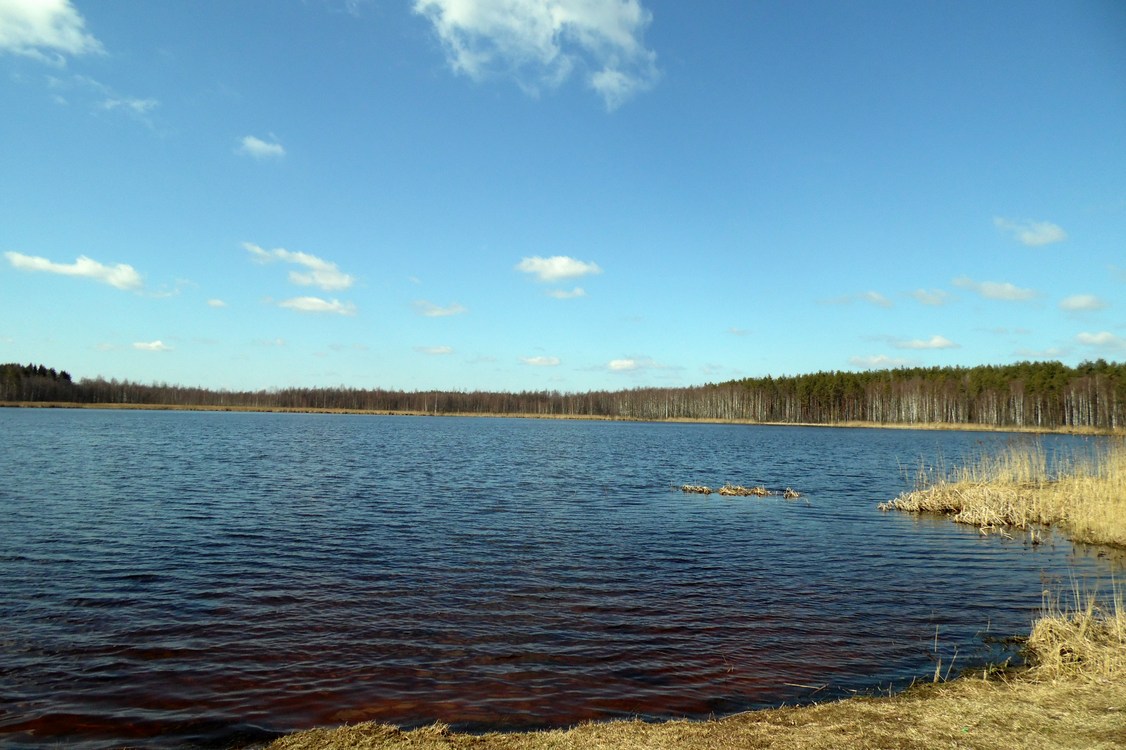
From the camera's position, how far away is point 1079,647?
9477 mm

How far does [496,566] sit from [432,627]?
470 cm

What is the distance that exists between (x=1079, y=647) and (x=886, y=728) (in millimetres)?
4667

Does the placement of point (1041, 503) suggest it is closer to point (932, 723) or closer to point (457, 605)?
point (932, 723)

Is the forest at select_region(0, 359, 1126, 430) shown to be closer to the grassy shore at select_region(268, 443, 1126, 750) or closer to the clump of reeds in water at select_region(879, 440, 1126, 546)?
the clump of reeds in water at select_region(879, 440, 1126, 546)

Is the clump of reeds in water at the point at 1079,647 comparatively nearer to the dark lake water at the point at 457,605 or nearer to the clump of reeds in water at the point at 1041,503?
the dark lake water at the point at 457,605

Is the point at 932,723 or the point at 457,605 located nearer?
the point at 932,723

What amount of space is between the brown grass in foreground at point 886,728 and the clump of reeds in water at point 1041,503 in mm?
14881

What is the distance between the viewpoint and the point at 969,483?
88.4ft

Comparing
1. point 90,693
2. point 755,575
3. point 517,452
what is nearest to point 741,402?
point 517,452

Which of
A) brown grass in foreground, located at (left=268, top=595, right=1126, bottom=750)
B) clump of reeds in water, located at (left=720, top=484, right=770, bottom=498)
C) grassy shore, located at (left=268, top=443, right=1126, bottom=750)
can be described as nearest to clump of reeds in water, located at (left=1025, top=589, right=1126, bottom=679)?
grassy shore, located at (left=268, top=443, right=1126, bottom=750)

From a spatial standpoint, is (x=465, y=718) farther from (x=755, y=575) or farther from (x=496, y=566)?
(x=755, y=575)

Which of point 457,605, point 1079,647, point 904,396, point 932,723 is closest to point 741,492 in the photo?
point 457,605

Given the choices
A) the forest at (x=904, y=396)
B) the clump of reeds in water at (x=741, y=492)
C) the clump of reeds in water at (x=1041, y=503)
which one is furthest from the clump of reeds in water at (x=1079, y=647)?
the forest at (x=904, y=396)

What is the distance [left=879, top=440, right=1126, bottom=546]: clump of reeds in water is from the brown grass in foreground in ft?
48.8
